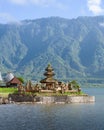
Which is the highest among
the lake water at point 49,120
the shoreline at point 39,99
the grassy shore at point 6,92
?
the grassy shore at point 6,92

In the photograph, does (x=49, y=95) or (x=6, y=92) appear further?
(x=6, y=92)

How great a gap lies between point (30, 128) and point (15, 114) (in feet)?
71.5

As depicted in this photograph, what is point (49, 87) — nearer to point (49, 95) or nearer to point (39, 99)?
point (49, 95)

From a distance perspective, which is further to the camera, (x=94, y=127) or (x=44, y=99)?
(x=44, y=99)

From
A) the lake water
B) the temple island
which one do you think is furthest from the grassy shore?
the lake water

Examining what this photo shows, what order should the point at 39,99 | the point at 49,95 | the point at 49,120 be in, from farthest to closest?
the point at 49,95
the point at 39,99
the point at 49,120

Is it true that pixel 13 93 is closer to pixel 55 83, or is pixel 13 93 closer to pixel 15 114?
pixel 55 83

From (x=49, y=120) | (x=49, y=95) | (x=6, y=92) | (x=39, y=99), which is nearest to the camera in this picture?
(x=49, y=120)

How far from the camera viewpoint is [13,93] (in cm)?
12194

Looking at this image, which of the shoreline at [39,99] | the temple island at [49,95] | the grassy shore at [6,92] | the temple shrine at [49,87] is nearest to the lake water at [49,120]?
the shoreline at [39,99]

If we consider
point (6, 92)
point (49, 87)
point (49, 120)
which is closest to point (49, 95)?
point (49, 87)

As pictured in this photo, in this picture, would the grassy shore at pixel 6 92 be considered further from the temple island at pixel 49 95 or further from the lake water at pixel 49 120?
the lake water at pixel 49 120

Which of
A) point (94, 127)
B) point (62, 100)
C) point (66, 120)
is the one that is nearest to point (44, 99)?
point (62, 100)

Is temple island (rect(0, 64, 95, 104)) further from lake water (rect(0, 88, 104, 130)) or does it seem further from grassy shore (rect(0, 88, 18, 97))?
lake water (rect(0, 88, 104, 130))
